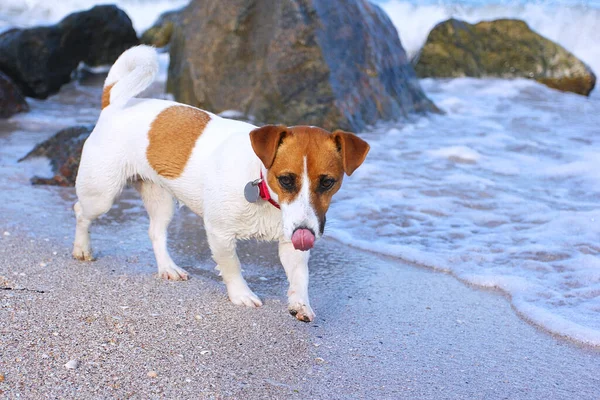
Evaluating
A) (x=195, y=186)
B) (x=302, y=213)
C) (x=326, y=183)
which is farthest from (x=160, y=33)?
(x=302, y=213)

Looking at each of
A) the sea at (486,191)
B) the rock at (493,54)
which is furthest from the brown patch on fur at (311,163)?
the rock at (493,54)

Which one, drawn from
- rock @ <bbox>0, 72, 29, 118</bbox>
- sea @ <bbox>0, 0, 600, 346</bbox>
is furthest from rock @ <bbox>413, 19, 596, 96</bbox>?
rock @ <bbox>0, 72, 29, 118</bbox>

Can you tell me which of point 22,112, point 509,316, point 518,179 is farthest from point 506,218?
point 22,112

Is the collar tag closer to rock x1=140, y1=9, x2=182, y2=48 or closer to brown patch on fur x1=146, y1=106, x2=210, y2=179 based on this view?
brown patch on fur x1=146, y1=106, x2=210, y2=179

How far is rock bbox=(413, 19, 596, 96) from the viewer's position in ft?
51.6

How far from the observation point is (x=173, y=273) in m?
4.87

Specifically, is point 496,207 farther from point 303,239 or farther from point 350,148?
point 303,239

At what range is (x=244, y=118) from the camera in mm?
10281

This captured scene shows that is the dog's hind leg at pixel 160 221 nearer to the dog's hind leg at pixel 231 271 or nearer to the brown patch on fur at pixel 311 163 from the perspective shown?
the dog's hind leg at pixel 231 271

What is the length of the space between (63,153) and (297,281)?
4.32m

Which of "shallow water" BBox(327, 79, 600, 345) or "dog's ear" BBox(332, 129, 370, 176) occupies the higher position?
"dog's ear" BBox(332, 129, 370, 176)

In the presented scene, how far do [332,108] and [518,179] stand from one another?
286cm

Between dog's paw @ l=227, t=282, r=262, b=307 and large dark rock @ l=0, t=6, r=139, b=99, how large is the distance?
32.2 ft

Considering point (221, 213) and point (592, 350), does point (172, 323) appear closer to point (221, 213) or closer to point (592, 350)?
point (221, 213)
